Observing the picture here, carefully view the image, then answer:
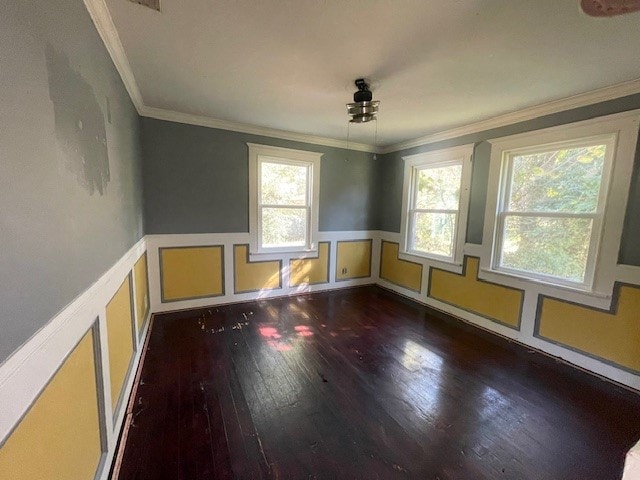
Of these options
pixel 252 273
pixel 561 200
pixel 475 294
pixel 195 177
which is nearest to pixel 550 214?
pixel 561 200

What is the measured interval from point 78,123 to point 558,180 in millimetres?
3613

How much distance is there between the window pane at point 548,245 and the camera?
2474 millimetres

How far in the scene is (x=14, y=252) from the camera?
2.26 ft

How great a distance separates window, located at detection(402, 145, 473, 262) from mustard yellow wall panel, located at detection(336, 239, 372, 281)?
763 millimetres

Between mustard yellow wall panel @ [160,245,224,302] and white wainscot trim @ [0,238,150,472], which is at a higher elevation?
white wainscot trim @ [0,238,150,472]

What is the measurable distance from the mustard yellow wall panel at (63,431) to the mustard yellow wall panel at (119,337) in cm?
30

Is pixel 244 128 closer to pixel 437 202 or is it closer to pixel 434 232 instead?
pixel 437 202

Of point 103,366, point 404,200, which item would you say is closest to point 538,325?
point 404,200

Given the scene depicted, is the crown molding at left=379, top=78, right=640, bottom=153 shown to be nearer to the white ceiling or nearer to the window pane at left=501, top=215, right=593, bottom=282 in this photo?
the white ceiling

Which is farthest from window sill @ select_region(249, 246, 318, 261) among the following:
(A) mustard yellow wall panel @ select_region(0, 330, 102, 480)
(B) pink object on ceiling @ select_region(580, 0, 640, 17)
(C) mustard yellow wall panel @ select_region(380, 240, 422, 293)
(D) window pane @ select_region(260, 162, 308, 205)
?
(B) pink object on ceiling @ select_region(580, 0, 640, 17)

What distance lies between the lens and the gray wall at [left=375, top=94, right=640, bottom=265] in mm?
2158

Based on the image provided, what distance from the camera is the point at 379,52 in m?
1.80

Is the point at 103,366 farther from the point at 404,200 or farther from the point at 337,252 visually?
the point at 404,200

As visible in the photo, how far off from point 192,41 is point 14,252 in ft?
5.50
